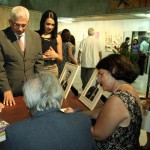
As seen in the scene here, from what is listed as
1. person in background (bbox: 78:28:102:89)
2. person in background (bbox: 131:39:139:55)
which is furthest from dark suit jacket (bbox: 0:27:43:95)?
person in background (bbox: 131:39:139:55)

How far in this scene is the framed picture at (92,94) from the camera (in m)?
2.07

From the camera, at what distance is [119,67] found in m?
1.63

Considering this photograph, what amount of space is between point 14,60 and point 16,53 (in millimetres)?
66

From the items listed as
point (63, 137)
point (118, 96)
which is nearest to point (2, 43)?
point (118, 96)

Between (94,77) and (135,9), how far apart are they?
4.89 m

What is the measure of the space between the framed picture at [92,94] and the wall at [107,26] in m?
5.29

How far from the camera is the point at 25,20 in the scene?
2.18 meters

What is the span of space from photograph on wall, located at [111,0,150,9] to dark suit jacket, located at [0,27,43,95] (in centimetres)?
469

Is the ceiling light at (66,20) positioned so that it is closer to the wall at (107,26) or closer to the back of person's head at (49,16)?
the wall at (107,26)

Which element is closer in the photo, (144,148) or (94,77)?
(144,148)

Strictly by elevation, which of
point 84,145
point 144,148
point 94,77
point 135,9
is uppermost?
point 135,9

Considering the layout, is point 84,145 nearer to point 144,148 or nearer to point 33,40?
point 144,148

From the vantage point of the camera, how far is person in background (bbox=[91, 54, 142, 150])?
4.95 feet

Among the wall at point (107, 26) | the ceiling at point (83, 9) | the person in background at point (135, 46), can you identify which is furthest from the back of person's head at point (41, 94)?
the wall at point (107, 26)
